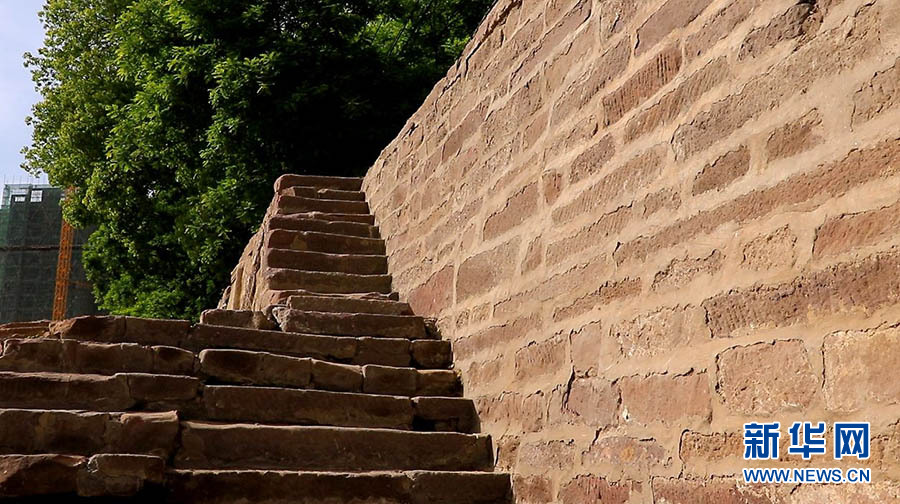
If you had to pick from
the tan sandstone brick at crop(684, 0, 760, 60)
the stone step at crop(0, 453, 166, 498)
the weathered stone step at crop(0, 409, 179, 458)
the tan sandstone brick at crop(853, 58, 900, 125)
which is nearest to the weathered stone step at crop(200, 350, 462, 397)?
the weathered stone step at crop(0, 409, 179, 458)

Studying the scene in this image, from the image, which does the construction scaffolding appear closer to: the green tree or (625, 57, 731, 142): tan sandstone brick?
the green tree

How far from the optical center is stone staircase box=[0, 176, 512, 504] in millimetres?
2496

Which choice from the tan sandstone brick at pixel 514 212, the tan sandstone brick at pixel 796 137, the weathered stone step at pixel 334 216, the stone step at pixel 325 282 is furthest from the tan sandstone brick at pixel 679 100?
the weathered stone step at pixel 334 216

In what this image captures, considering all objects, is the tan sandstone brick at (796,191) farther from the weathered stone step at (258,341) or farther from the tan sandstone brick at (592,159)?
the weathered stone step at (258,341)

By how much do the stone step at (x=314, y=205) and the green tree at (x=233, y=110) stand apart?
3061mm

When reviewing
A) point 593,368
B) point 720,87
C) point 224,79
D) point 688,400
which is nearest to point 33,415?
point 593,368

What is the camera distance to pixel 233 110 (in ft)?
27.8

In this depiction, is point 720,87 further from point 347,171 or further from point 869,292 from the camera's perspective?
point 347,171

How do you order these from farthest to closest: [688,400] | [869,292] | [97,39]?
[97,39]
[688,400]
[869,292]

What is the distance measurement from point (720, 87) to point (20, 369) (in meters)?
2.29

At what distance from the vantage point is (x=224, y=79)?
8.31 m

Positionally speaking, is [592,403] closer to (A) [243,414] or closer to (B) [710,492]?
(B) [710,492]

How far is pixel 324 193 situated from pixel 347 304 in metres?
1.75

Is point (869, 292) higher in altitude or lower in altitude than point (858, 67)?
lower
